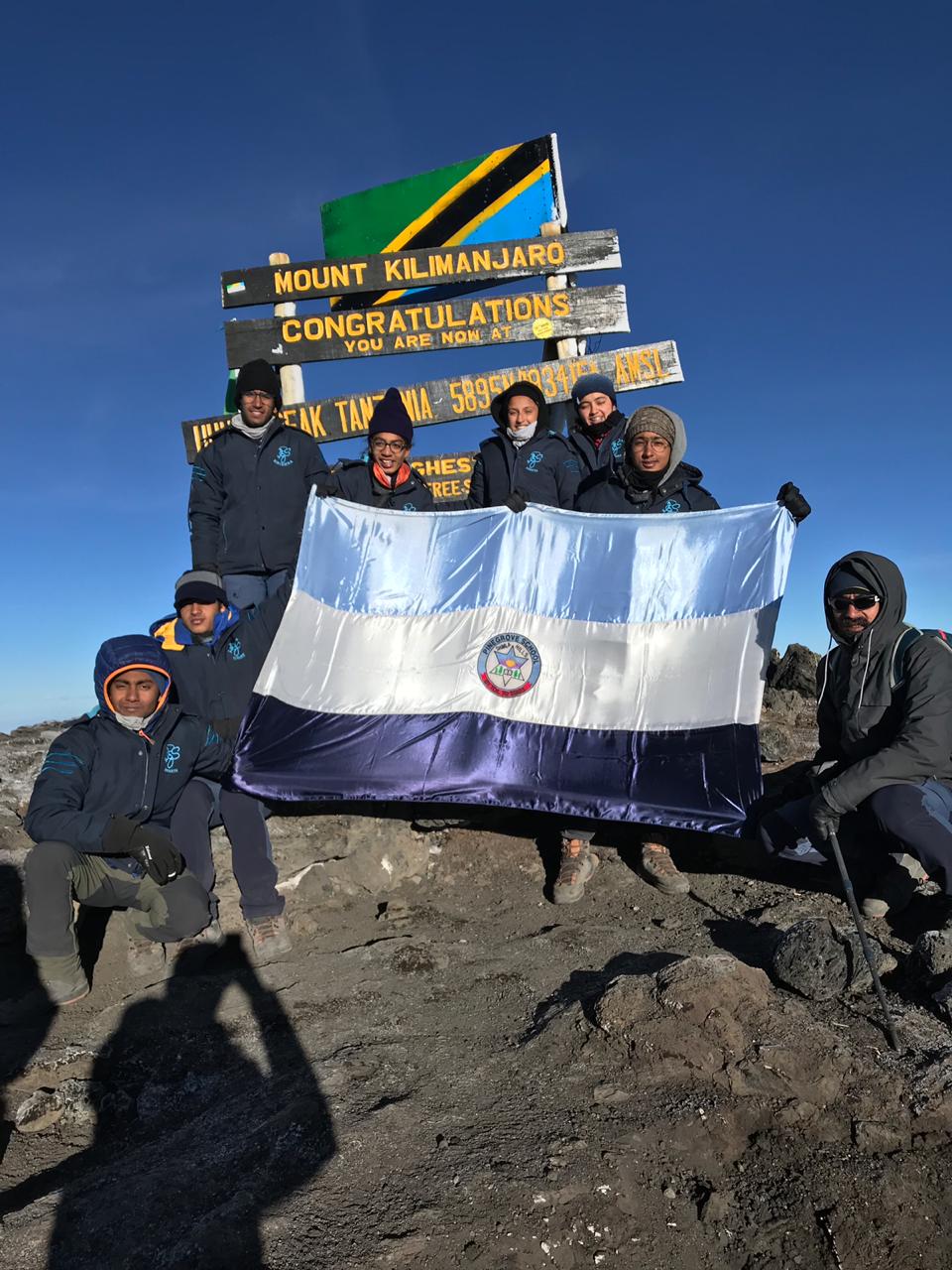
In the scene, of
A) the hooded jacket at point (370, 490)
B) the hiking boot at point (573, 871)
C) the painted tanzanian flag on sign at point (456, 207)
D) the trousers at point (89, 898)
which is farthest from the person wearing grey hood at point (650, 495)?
the painted tanzanian flag on sign at point (456, 207)

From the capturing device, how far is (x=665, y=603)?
5.40 metres

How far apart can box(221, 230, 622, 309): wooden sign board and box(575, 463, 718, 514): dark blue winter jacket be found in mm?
4066

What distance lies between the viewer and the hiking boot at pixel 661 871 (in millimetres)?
5055

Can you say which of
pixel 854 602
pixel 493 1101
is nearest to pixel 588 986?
pixel 493 1101

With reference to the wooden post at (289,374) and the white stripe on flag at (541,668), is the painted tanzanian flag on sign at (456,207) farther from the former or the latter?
the white stripe on flag at (541,668)

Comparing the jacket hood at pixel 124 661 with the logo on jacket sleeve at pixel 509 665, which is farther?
the logo on jacket sleeve at pixel 509 665

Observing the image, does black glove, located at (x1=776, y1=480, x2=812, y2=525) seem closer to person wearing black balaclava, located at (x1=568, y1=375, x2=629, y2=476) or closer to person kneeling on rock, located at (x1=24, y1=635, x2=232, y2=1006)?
person wearing black balaclava, located at (x1=568, y1=375, x2=629, y2=476)

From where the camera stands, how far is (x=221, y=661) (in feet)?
17.2

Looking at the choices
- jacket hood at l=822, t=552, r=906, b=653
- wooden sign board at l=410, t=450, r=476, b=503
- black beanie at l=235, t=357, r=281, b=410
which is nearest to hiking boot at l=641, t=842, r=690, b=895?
jacket hood at l=822, t=552, r=906, b=653

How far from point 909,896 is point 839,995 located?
120 cm

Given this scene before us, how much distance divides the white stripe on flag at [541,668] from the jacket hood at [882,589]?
2.47ft

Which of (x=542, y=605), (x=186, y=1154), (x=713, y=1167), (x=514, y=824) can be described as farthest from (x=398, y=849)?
(x=713, y=1167)

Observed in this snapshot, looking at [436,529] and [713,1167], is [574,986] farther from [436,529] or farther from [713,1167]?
[436,529]

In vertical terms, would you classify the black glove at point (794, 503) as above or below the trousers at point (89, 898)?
above
